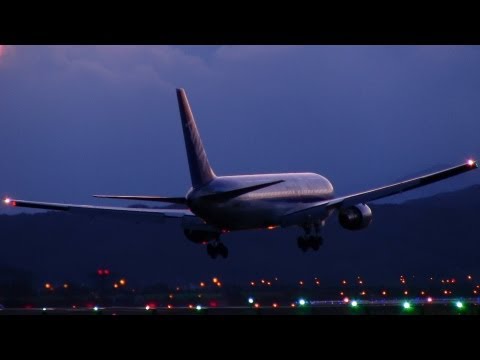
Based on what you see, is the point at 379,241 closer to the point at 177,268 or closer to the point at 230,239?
the point at 230,239

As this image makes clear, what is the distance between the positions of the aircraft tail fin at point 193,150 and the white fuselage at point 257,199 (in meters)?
0.63

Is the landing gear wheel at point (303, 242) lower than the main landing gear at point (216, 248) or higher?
lower

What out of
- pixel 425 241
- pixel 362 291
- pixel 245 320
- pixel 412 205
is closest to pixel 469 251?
pixel 425 241

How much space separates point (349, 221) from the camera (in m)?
68.2

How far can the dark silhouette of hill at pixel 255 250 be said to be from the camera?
12506 centimetres

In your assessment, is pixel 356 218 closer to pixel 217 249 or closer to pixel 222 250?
pixel 222 250

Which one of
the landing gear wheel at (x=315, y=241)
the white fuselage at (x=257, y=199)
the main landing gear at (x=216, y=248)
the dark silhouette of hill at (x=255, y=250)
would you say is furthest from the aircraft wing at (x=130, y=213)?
the dark silhouette of hill at (x=255, y=250)

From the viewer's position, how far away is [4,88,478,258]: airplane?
63.9m

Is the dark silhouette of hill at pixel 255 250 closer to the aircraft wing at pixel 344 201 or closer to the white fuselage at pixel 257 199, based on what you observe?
the white fuselage at pixel 257 199

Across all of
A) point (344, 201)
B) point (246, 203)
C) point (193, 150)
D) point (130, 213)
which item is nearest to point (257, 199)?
point (246, 203)

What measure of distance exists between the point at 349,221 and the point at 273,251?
67.6 metres

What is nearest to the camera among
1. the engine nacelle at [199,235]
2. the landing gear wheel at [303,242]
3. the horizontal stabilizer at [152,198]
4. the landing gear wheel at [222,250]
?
the horizontal stabilizer at [152,198]

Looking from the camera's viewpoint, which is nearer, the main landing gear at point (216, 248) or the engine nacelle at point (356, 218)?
the engine nacelle at point (356, 218)

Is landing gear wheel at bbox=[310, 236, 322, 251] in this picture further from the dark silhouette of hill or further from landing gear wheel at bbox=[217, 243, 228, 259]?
the dark silhouette of hill
